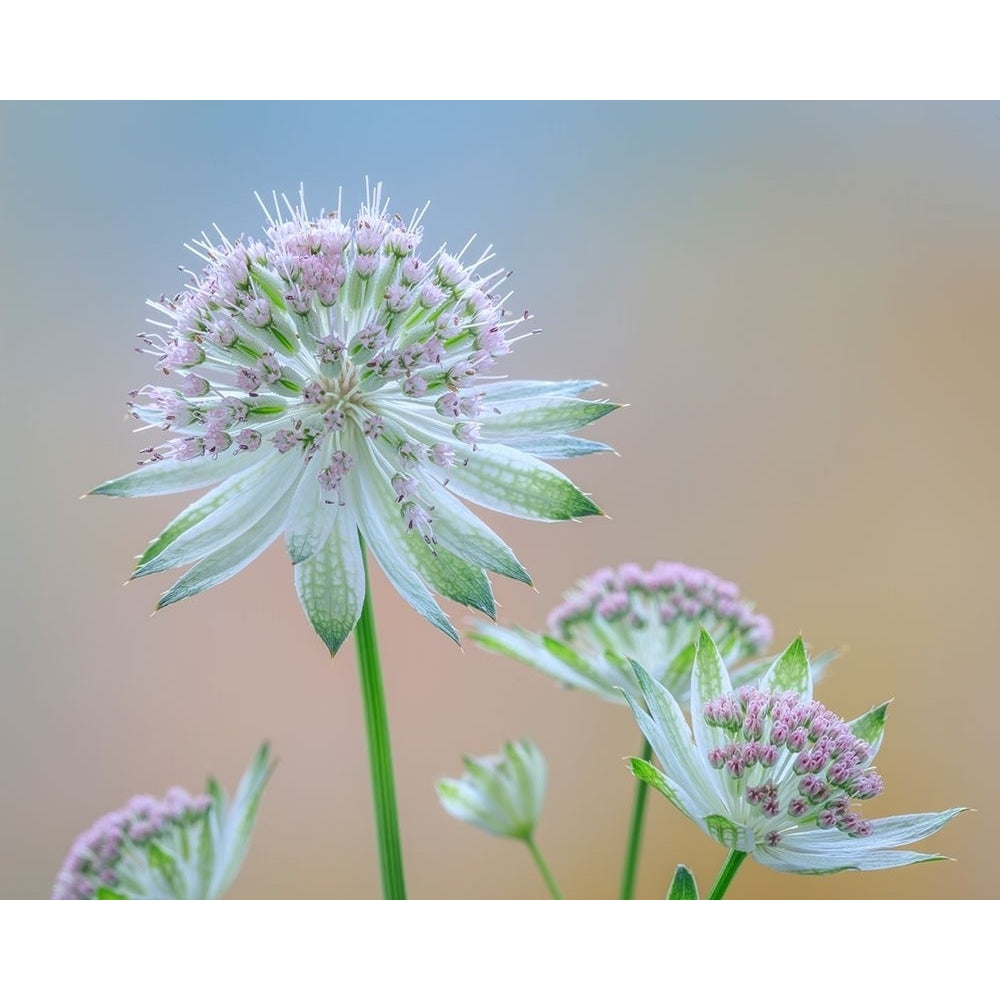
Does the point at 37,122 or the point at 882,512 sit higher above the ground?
the point at 37,122

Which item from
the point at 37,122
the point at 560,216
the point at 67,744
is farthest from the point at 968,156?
the point at 67,744

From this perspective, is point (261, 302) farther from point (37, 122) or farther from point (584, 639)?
point (37, 122)

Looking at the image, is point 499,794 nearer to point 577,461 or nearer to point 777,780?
point 777,780

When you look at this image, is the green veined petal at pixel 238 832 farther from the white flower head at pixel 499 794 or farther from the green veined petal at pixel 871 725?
the green veined petal at pixel 871 725

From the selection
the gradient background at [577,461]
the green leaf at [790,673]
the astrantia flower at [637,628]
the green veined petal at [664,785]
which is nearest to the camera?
the green veined petal at [664,785]

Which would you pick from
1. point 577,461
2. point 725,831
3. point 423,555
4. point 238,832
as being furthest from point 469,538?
point 577,461

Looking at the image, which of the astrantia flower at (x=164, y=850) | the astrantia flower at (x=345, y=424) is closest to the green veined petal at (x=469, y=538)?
the astrantia flower at (x=345, y=424)
